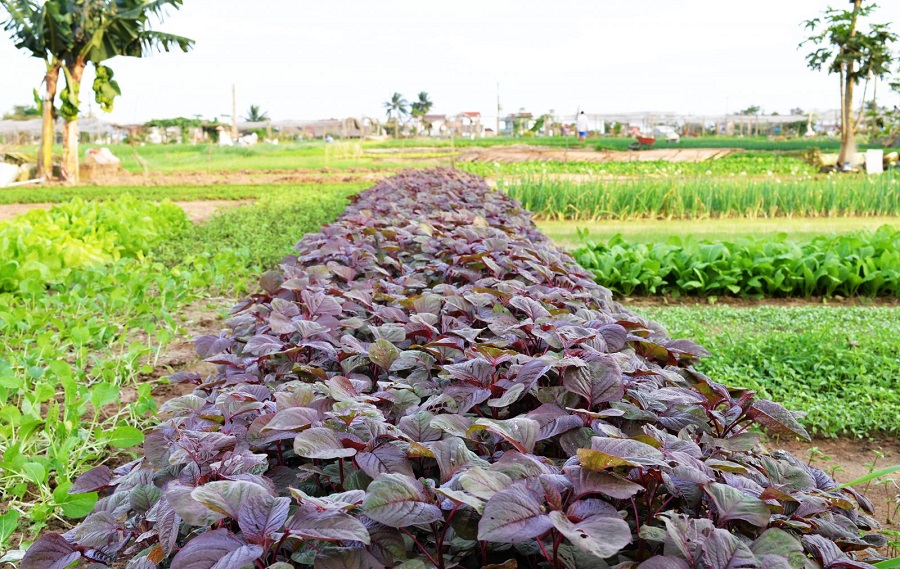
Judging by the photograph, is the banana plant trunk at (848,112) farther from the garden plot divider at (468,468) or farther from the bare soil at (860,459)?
the garden plot divider at (468,468)

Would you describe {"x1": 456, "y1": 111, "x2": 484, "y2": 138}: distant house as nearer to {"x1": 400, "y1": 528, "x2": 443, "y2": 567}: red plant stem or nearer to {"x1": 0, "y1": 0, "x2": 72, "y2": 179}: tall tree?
{"x1": 0, "y1": 0, "x2": 72, "y2": 179}: tall tree

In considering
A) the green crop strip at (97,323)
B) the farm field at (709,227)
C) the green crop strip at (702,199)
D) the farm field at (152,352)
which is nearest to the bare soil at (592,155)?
the green crop strip at (702,199)

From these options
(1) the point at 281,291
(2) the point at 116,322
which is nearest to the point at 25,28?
(2) the point at 116,322

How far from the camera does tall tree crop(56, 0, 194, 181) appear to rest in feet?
62.2

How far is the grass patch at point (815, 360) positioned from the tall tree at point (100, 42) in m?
18.4

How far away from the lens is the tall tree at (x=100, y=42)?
19.0 m

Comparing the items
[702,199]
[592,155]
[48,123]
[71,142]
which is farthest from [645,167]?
[48,123]

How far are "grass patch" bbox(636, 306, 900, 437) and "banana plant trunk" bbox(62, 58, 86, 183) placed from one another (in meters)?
19.0

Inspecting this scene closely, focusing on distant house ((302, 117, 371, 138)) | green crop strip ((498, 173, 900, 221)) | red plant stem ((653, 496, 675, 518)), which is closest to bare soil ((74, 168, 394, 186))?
green crop strip ((498, 173, 900, 221))

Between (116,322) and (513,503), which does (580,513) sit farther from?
(116,322)

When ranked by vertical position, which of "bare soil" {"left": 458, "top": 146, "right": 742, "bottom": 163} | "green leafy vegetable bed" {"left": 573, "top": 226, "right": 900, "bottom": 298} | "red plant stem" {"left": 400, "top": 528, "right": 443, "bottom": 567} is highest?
"bare soil" {"left": 458, "top": 146, "right": 742, "bottom": 163}

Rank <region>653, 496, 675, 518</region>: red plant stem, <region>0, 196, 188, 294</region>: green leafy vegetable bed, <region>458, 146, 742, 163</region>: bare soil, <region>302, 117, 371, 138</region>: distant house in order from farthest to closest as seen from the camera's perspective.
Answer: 1. <region>302, 117, 371, 138</region>: distant house
2. <region>458, 146, 742, 163</region>: bare soil
3. <region>0, 196, 188, 294</region>: green leafy vegetable bed
4. <region>653, 496, 675, 518</region>: red plant stem

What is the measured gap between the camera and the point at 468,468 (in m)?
1.04

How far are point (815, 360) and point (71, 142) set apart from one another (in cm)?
2045
